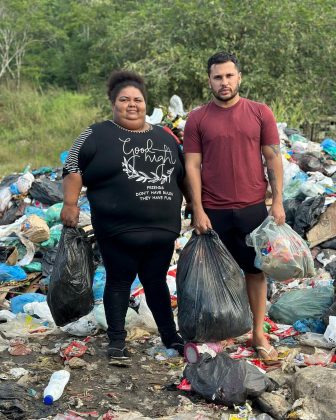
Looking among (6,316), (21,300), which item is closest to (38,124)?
(21,300)

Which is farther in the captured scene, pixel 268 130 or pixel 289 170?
pixel 289 170

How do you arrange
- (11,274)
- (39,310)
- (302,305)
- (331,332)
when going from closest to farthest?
(331,332) → (302,305) → (39,310) → (11,274)

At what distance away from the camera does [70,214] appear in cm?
370

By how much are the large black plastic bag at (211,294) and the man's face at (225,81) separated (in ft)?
2.47

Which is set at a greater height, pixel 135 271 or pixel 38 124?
pixel 135 271

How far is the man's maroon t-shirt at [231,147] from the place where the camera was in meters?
3.51

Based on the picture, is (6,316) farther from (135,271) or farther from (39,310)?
(135,271)

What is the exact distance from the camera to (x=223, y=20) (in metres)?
12.5

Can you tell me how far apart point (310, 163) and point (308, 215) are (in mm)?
1905

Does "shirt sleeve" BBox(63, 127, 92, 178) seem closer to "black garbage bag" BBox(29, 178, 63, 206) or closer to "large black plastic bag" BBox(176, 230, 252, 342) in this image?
"large black plastic bag" BBox(176, 230, 252, 342)

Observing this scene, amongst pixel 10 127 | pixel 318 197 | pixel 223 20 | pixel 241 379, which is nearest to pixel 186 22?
pixel 223 20

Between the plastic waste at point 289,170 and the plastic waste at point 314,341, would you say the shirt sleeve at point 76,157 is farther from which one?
the plastic waste at point 289,170

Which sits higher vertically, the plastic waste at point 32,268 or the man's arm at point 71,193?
the man's arm at point 71,193

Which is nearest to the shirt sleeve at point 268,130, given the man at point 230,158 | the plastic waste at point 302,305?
the man at point 230,158
